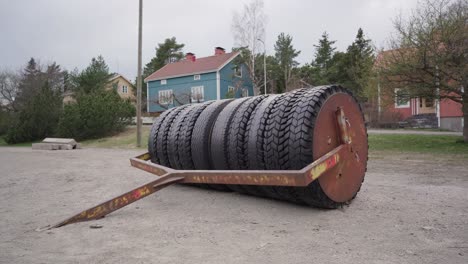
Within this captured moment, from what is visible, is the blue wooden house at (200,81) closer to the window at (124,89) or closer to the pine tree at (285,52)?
the pine tree at (285,52)

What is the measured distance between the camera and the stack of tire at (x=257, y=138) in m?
3.50

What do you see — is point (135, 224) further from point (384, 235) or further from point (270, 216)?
point (384, 235)

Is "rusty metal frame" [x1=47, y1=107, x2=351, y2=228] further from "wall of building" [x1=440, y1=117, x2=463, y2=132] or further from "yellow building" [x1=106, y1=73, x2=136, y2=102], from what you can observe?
"yellow building" [x1=106, y1=73, x2=136, y2=102]

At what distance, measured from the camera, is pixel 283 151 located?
3559mm

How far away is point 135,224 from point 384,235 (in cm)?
228

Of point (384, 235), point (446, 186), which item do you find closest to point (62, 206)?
point (384, 235)

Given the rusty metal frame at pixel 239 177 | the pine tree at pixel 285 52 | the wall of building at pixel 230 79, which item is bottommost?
the rusty metal frame at pixel 239 177

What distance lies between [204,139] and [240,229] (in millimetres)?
1633

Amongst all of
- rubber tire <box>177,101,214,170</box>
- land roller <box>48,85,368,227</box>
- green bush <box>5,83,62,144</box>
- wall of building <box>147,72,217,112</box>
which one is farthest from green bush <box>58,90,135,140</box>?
land roller <box>48,85,368,227</box>

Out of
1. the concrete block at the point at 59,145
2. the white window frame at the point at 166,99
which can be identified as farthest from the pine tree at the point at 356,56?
the concrete block at the point at 59,145

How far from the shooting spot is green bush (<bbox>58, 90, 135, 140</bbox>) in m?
23.8

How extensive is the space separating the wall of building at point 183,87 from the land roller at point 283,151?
96.2ft

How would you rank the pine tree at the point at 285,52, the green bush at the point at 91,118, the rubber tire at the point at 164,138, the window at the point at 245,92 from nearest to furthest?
the rubber tire at the point at 164,138, the green bush at the point at 91,118, the window at the point at 245,92, the pine tree at the point at 285,52

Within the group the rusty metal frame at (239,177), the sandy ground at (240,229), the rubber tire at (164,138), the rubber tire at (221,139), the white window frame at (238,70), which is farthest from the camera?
the white window frame at (238,70)
